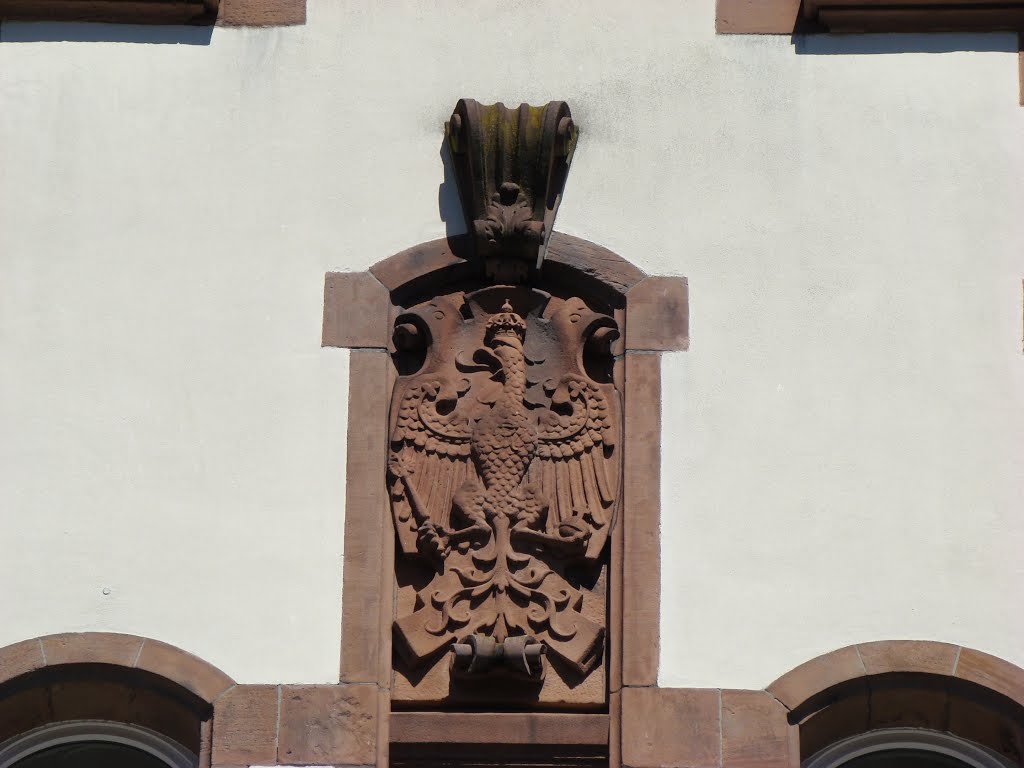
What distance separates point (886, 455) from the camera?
887 cm

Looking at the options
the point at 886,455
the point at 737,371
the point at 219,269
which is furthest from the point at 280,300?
the point at 886,455

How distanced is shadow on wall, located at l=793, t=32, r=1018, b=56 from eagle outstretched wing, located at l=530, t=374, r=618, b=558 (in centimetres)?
158

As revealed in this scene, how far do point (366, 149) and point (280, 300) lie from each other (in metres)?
0.68

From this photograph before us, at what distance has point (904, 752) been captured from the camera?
28.9ft

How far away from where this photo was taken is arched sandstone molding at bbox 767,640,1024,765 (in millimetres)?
8555

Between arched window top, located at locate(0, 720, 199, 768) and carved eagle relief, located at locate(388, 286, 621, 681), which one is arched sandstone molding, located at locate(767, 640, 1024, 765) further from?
arched window top, located at locate(0, 720, 199, 768)

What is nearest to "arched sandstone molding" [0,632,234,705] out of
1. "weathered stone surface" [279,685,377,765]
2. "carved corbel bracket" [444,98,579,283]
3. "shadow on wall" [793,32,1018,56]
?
"weathered stone surface" [279,685,377,765]

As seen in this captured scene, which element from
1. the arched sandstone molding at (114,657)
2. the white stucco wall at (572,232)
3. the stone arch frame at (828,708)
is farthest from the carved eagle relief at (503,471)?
the arched sandstone molding at (114,657)

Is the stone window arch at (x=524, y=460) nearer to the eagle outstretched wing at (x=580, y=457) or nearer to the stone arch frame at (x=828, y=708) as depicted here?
the eagle outstretched wing at (x=580, y=457)

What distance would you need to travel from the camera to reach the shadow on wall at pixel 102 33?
958 centimetres

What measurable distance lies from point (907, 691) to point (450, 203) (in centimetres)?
243

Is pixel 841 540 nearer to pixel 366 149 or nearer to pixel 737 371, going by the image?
pixel 737 371

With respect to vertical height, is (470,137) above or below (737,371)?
above

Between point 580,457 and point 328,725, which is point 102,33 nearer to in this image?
point 580,457
